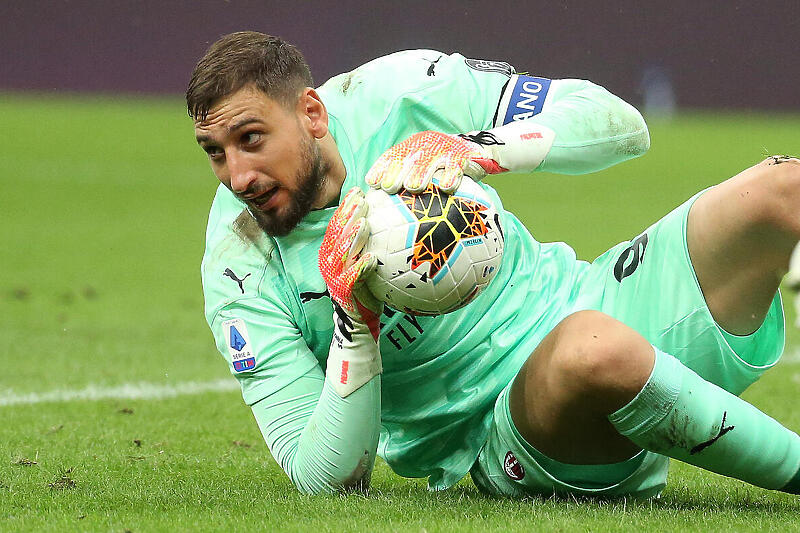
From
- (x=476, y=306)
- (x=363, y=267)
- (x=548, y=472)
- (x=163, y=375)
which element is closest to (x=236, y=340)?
(x=363, y=267)

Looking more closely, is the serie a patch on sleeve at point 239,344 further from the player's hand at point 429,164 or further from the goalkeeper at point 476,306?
the player's hand at point 429,164

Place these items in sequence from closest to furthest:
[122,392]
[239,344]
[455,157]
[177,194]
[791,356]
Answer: [455,157] < [239,344] < [122,392] < [791,356] < [177,194]

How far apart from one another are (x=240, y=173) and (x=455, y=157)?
609mm

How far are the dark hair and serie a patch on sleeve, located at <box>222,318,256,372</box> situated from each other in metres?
0.60

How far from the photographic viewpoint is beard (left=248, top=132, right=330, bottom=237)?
3369 mm

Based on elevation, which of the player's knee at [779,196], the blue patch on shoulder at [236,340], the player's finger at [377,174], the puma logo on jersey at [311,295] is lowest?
the blue patch on shoulder at [236,340]

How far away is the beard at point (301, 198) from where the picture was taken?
3.37 metres

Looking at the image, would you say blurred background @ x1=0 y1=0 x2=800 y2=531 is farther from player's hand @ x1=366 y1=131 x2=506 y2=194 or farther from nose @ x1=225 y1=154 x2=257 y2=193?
nose @ x1=225 y1=154 x2=257 y2=193

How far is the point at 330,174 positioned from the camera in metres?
3.50

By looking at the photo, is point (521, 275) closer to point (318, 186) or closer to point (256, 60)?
point (318, 186)

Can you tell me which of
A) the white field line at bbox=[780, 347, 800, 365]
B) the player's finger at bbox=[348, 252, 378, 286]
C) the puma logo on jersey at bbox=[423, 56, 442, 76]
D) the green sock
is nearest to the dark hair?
the puma logo on jersey at bbox=[423, 56, 442, 76]

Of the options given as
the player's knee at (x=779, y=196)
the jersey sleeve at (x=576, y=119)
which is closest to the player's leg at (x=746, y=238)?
the player's knee at (x=779, y=196)

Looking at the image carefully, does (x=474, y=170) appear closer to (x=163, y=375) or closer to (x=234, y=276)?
(x=234, y=276)

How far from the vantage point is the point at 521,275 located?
146 inches
